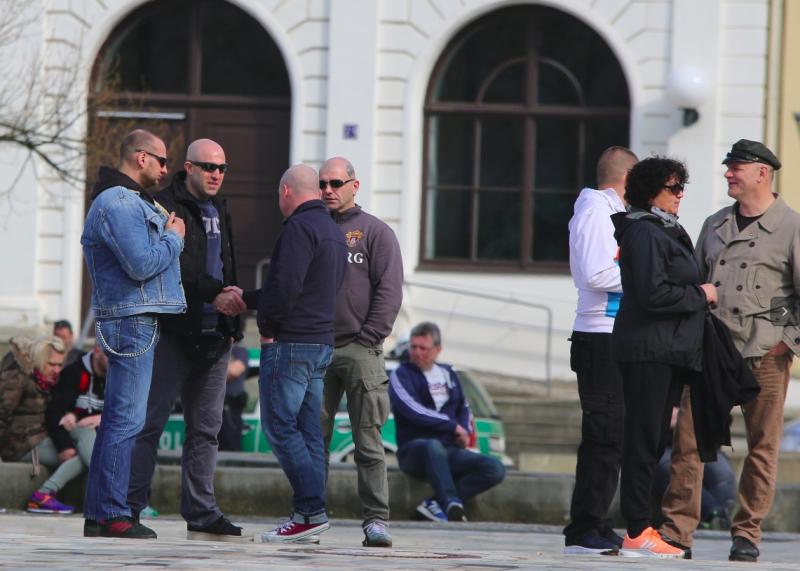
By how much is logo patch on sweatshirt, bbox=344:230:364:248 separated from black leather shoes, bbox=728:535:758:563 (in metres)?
2.37

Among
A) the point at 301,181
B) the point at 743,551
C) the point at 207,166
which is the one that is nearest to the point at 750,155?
the point at 743,551

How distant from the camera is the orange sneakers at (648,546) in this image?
317 inches

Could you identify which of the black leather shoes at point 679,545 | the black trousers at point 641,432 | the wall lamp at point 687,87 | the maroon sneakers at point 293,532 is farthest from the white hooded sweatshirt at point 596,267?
the wall lamp at point 687,87

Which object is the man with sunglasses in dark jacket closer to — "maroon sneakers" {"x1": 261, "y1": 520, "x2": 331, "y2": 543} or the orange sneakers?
"maroon sneakers" {"x1": 261, "y1": 520, "x2": 331, "y2": 543}

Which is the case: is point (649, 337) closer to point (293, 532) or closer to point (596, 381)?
point (596, 381)

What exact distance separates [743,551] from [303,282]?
2.41m

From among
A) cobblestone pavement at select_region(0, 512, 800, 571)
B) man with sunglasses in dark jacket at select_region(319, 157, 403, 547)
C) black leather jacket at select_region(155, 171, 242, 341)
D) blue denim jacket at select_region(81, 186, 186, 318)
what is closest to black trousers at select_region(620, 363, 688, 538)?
cobblestone pavement at select_region(0, 512, 800, 571)

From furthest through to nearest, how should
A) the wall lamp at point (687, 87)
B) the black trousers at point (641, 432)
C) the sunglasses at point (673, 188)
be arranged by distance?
the wall lamp at point (687, 87)
the sunglasses at point (673, 188)
the black trousers at point (641, 432)

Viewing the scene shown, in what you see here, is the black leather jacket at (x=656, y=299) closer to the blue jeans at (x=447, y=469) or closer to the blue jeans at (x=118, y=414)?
the blue jeans at (x=118, y=414)

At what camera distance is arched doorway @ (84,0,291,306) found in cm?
2128

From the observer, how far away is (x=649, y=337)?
816cm

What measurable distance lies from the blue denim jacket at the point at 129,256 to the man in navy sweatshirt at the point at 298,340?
544 millimetres

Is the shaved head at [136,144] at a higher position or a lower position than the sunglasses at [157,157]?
higher

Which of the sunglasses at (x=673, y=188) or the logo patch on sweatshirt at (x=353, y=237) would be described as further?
the logo patch on sweatshirt at (x=353, y=237)
